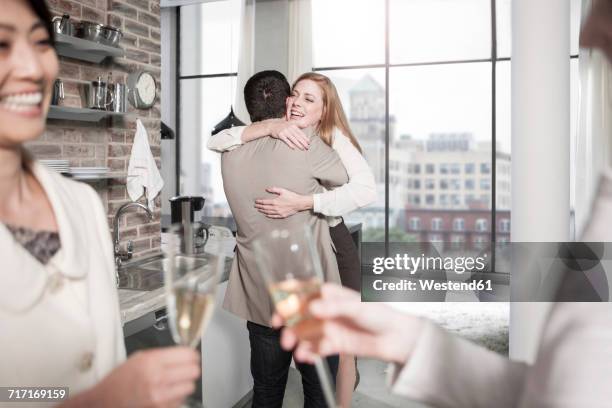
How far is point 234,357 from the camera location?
2477 millimetres

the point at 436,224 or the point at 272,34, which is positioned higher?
the point at 272,34

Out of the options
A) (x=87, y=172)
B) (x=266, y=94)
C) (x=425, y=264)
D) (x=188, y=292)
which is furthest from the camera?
(x=425, y=264)

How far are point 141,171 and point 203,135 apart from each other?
401 cm

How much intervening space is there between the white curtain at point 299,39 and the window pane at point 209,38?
0.83 meters

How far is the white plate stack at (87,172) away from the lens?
2314 millimetres

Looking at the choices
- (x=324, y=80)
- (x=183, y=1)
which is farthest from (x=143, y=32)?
(x=183, y=1)

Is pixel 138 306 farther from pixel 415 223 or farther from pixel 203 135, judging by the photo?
pixel 415 223

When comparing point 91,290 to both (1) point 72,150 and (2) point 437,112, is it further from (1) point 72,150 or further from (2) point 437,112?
(2) point 437,112

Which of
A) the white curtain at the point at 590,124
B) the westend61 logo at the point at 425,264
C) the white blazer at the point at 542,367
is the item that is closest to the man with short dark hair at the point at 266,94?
the white blazer at the point at 542,367

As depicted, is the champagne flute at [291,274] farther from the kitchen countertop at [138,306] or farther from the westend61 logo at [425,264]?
the westend61 logo at [425,264]

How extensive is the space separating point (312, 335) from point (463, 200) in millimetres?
6272

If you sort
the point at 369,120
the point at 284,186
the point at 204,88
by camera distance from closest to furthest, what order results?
the point at 284,186 < the point at 369,120 < the point at 204,88

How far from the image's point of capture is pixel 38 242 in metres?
0.69

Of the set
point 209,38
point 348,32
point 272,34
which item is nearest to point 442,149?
point 348,32
